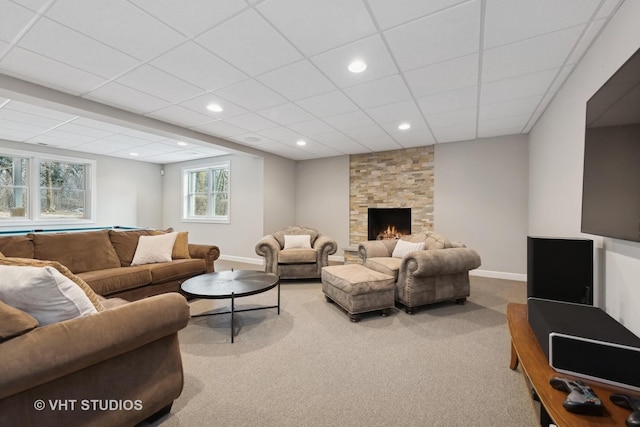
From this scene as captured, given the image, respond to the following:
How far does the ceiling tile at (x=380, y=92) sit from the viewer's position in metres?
2.81

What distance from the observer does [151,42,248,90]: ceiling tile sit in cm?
232

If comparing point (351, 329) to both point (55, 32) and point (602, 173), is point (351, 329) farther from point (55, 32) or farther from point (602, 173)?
point (55, 32)

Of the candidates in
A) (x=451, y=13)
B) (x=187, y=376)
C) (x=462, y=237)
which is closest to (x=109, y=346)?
(x=187, y=376)

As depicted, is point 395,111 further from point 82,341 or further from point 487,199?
point 82,341

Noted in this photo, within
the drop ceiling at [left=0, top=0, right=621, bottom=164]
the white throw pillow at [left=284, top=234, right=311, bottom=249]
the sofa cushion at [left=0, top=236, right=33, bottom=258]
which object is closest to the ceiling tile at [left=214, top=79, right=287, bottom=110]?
the drop ceiling at [left=0, top=0, right=621, bottom=164]

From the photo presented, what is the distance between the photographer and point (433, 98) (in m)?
3.20

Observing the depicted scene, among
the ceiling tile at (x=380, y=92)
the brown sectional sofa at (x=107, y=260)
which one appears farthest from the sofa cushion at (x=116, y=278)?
the ceiling tile at (x=380, y=92)

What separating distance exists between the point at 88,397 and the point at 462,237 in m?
5.25

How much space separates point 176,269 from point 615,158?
4.10m

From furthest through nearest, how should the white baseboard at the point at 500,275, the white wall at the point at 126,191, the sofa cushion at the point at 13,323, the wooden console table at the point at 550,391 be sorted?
the white wall at the point at 126,191
the white baseboard at the point at 500,275
the sofa cushion at the point at 13,323
the wooden console table at the point at 550,391

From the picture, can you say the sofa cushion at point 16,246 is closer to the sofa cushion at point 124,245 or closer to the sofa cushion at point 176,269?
the sofa cushion at point 124,245

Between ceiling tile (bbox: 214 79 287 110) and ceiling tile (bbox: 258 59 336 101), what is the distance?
0.11 metres

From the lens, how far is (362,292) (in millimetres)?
2951

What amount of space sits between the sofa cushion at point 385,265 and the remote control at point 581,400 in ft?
6.94
